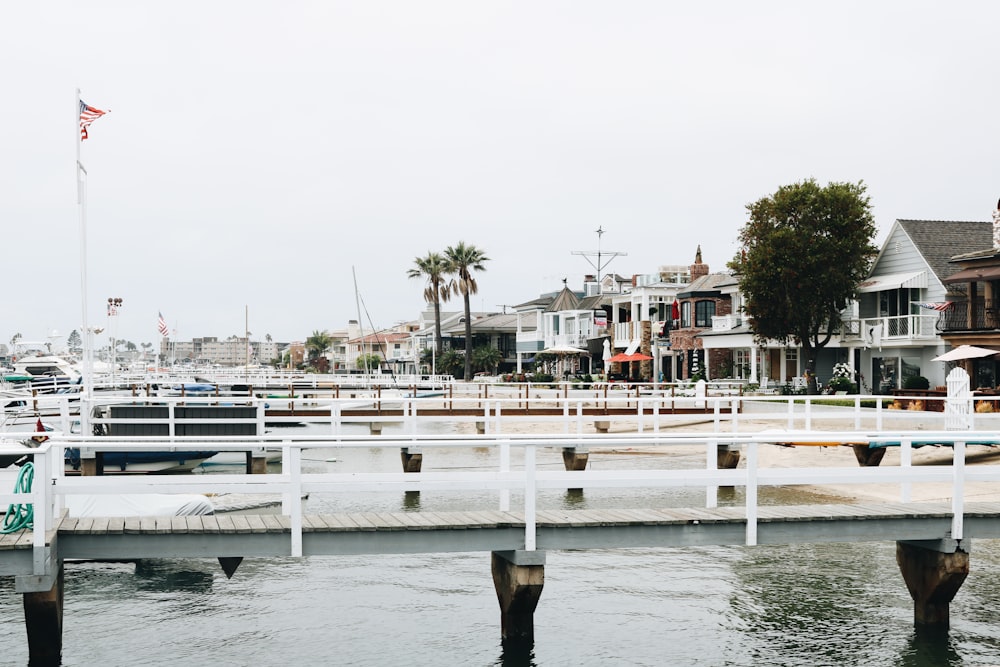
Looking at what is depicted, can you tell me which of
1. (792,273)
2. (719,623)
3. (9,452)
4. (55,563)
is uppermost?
(792,273)

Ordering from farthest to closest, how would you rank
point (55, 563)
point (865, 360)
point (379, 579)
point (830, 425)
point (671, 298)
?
1. point (671, 298)
2. point (865, 360)
3. point (830, 425)
4. point (379, 579)
5. point (55, 563)

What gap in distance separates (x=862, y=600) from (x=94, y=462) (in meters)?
19.4

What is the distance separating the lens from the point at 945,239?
54.8m

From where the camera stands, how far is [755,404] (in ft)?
161

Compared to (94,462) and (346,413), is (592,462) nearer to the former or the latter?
(94,462)

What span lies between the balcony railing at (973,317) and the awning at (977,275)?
3.41 feet

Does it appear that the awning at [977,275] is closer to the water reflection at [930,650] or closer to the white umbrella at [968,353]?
the white umbrella at [968,353]

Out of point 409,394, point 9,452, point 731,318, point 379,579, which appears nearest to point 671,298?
point 731,318

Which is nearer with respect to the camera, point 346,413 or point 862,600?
point 862,600

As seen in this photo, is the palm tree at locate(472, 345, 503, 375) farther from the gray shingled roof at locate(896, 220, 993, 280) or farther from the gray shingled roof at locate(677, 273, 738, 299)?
the gray shingled roof at locate(896, 220, 993, 280)

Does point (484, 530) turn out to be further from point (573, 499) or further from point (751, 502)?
point (573, 499)

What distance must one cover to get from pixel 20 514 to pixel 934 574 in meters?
11.3

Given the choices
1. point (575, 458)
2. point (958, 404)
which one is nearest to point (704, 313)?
point (958, 404)

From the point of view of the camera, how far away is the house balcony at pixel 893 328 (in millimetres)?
51406
